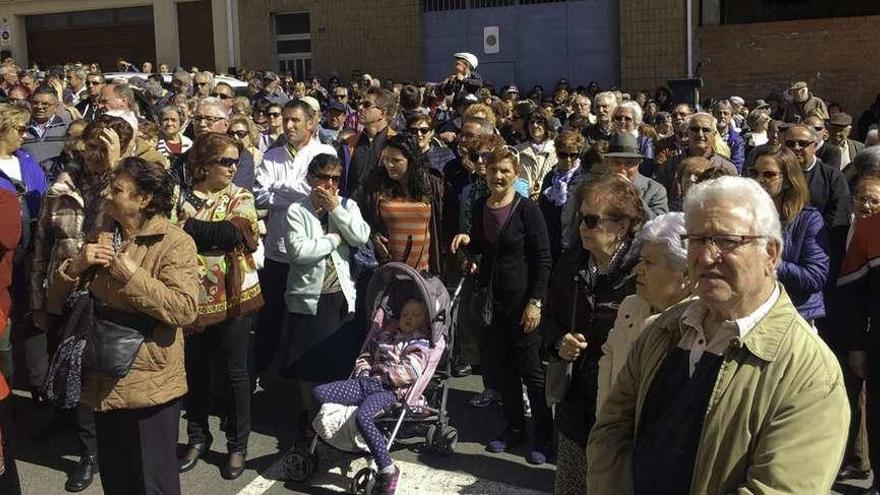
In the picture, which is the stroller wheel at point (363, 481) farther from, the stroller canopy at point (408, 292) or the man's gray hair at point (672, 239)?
the man's gray hair at point (672, 239)

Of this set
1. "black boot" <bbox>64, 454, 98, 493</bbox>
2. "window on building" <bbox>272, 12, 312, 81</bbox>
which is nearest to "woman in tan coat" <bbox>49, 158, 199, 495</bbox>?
"black boot" <bbox>64, 454, 98, 493</bbox>

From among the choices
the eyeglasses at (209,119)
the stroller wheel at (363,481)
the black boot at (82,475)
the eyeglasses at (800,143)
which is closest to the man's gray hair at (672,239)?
the stroller wheel at (363,481)

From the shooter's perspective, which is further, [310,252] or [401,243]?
[401,243]

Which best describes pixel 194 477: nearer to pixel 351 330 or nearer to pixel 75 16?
pixel 351 330

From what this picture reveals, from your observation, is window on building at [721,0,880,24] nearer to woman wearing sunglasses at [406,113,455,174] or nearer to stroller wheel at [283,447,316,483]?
woman wearing sunglasses at [406,113,455,174]

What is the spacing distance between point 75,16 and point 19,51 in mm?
2214

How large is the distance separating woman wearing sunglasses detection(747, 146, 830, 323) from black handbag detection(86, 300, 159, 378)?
10.3 ft

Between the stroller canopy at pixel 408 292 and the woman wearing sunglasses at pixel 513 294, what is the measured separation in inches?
13.5

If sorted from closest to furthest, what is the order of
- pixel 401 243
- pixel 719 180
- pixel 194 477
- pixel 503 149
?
pixel 719 180 < pixel 194 477 < pixel 503 149 < pixel 401 243

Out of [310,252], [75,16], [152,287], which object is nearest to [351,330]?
[310,252]

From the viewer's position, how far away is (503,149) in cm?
563

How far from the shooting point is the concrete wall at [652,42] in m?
21.0

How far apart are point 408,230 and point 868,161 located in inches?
113

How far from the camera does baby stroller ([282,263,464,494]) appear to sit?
512 cm
